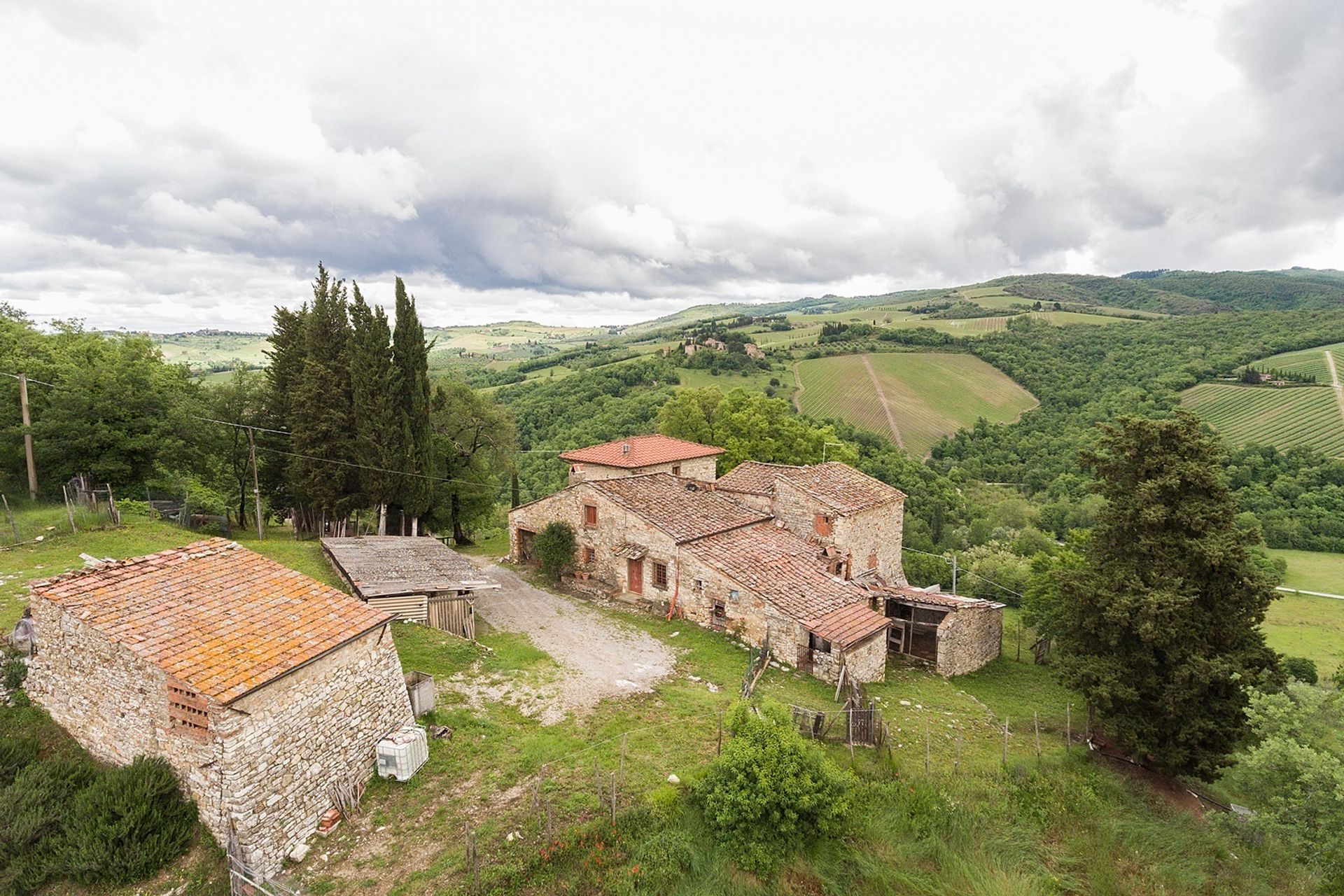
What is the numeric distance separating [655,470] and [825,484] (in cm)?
838

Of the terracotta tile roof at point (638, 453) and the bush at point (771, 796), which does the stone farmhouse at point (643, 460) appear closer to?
the terracotta tile roof at point (638, 453)

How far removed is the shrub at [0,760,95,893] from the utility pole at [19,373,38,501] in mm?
20804

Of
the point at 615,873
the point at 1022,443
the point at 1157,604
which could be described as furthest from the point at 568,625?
the point at 1022,443

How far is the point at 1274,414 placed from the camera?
71.9m

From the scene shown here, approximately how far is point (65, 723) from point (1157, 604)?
22576 mm

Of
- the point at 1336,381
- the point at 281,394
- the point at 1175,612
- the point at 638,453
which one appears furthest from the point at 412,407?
the point at 1336,381

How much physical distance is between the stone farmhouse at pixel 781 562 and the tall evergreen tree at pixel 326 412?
791cm

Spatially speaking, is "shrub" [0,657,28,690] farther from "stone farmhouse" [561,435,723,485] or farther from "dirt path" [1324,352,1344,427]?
"dirt path" [1324,352,1344,427]

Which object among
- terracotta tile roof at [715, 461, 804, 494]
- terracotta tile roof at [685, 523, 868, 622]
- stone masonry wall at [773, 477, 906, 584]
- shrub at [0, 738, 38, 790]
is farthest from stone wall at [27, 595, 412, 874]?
terracotta tile roof at [715, 461, 804, 494]

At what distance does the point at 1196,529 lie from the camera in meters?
15.0

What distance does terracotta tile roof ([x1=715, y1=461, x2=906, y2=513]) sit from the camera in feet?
82.1

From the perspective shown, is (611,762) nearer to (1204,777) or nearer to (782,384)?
(1204,777)

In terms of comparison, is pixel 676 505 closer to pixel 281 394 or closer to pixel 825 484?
pixel 825 484

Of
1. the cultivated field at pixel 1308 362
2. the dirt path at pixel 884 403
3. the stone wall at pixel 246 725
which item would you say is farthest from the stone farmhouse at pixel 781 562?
the cultivated field at pixel 1308 362
